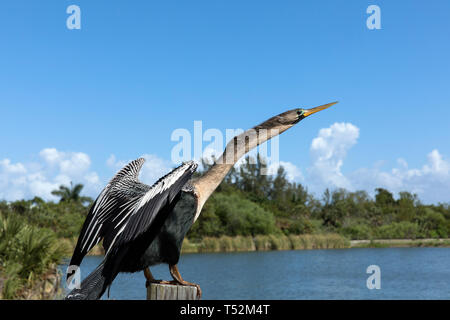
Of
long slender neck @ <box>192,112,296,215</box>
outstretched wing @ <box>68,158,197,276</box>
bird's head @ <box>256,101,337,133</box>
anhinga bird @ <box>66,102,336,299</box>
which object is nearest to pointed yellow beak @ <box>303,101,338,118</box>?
bird's head @ <box>256,101,337,133</box>

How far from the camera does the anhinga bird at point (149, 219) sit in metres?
2.00

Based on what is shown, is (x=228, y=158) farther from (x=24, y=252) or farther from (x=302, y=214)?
(x=302, y=214)

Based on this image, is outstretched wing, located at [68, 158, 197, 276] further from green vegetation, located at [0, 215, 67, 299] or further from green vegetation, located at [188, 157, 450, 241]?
green vegetation, located at [188, 157, 450, 241]

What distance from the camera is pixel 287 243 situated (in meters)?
32.8

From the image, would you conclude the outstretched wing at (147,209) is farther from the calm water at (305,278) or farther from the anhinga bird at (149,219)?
the calm water at (305,278)

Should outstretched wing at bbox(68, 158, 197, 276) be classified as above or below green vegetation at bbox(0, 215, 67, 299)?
above

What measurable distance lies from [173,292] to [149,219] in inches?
20.0

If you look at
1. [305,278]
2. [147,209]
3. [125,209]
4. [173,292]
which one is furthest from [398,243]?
[147,209]

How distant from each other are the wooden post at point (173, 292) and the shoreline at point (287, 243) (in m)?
27.6

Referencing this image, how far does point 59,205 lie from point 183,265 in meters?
16.3

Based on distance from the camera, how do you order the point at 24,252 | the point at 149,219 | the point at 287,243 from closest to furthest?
the point at 149,219
the point at 24,252
the point at 287,243

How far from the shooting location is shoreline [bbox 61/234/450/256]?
100 feet

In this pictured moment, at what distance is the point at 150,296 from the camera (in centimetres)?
232
